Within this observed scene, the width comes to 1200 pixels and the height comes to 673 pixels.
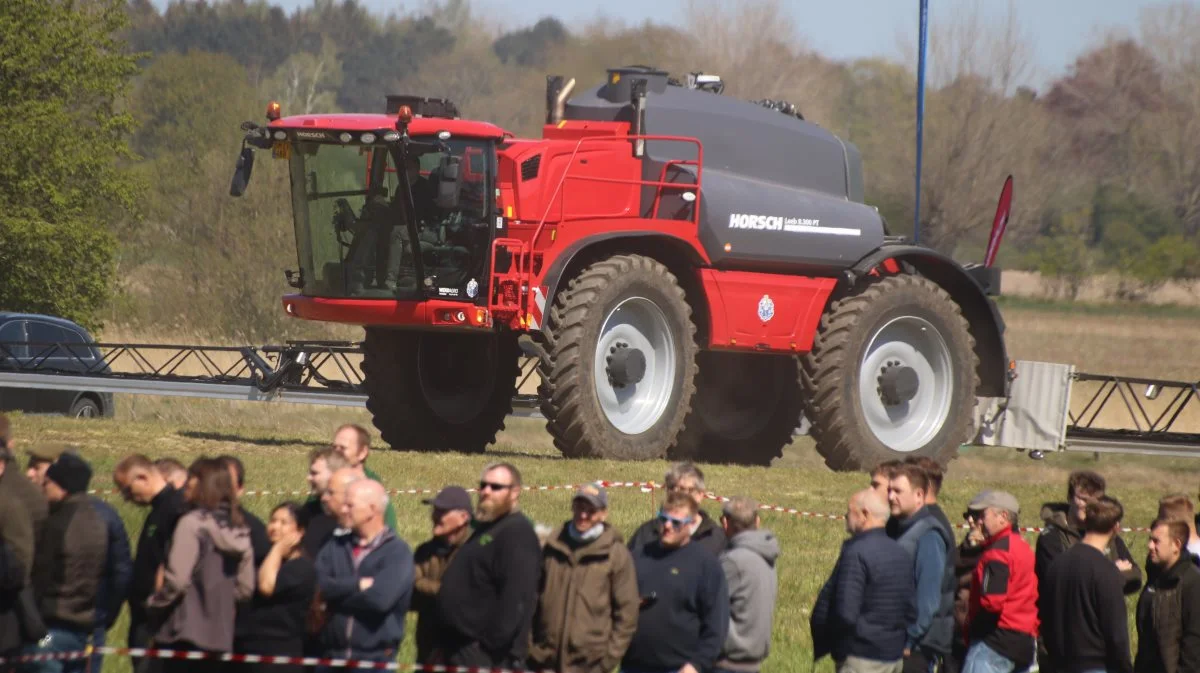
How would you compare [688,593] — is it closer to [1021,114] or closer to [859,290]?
[859,290]

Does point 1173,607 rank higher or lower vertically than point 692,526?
lower

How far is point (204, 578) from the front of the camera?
7.87 m

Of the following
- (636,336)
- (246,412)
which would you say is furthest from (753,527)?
(246,412)

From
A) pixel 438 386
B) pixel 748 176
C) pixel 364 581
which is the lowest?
pixel 438 386

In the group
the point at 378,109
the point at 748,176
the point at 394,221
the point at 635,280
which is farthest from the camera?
the point at 378,109

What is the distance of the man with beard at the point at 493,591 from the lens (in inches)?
319

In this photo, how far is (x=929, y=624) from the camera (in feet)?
30.1

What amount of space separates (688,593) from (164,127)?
177ft

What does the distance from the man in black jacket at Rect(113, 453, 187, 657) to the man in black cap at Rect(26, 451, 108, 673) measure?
0.18 m

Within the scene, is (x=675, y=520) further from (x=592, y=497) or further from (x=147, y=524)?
(x=147, y=524)

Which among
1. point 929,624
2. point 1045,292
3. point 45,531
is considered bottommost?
point 1045,292

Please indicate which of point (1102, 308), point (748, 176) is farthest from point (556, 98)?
point (1102, 308)

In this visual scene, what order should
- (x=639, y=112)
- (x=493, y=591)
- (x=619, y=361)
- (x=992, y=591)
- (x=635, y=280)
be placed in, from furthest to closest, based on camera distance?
(x=639, y=112) → (x=619, y=361) → (x=635, y=280) → (x=992, y=591) → (x=493, y=591)

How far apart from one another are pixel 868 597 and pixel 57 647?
3.87 meters
